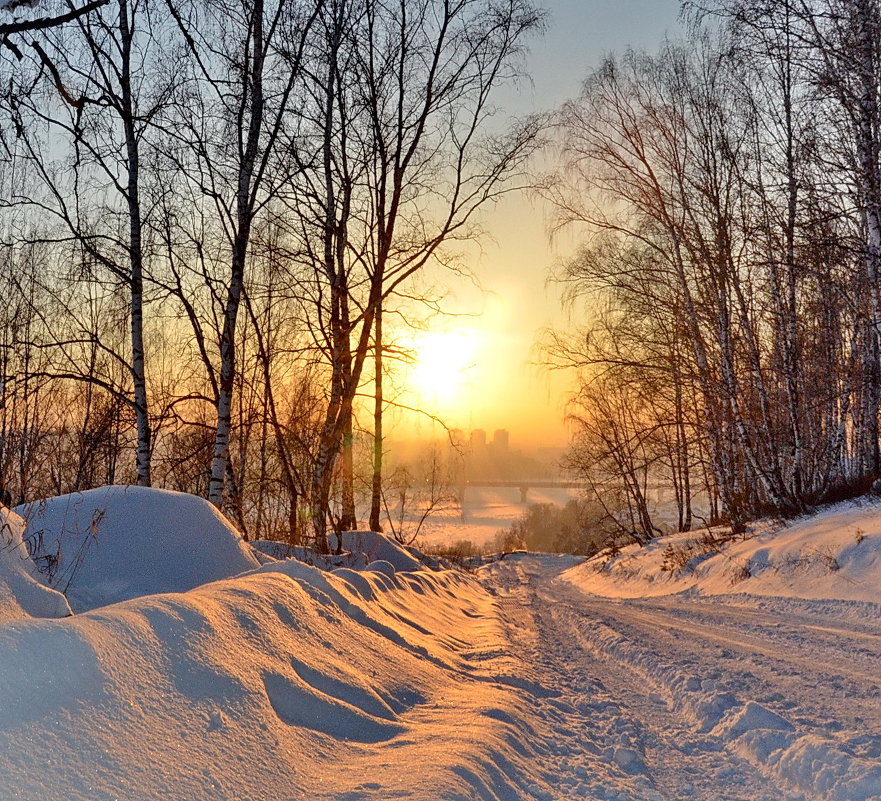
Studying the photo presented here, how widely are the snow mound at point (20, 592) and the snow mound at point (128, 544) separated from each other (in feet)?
3.79

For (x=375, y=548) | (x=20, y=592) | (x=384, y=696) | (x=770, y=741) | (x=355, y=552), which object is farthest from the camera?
(x=375, y=548)

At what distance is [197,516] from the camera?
616 cm

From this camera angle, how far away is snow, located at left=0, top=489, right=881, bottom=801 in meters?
2.43

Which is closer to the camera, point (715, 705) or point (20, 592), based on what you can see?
point (20, 592)

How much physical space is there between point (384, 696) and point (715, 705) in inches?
78.1

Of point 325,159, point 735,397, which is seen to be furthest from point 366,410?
point 735,397

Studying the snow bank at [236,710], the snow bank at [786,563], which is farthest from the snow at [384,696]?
the snow bank at [786,563]

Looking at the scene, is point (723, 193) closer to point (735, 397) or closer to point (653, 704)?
point (735, 397)

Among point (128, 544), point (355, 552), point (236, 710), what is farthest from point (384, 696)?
point (355, 552)

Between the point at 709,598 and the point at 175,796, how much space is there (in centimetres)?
898

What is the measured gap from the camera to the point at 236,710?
291 centimetres

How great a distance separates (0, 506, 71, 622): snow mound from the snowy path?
246 centimetres

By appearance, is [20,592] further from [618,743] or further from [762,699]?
[762,699]

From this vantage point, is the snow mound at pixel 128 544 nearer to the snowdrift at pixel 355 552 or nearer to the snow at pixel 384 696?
the snow at pixel 384 696
